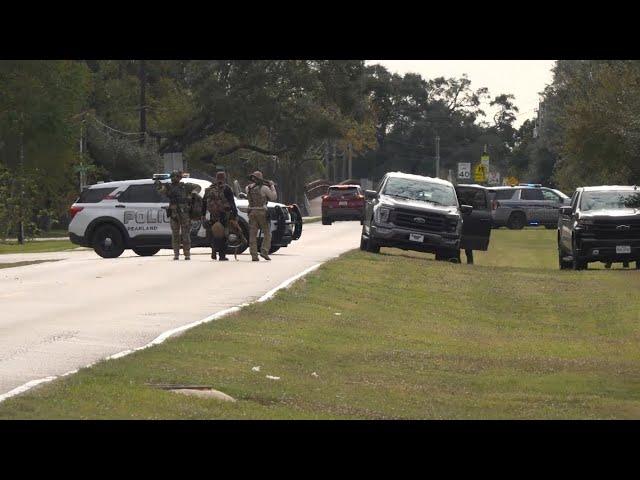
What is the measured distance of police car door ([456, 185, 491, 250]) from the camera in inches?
1512

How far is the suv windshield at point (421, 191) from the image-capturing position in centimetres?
3794

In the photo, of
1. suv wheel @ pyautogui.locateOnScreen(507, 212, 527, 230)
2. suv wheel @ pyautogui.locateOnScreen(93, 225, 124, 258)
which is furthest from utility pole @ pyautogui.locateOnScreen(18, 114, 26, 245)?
suv wheel @ pyautogui.locateOnScreen(507, 212, 527, 230)

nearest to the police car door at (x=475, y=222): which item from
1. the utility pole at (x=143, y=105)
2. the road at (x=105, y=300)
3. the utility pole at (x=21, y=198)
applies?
the road at (x=105, y=300)

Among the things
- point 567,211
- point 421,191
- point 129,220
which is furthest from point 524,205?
point 129,220

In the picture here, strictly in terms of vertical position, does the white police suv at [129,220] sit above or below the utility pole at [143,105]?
below

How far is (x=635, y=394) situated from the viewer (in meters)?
16.0

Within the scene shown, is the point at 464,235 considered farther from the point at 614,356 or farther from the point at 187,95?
the point at 187,95

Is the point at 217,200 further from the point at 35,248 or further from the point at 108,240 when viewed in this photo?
the point at 35,248

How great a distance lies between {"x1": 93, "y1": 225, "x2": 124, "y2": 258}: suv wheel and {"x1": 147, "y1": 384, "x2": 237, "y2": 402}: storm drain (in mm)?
22772

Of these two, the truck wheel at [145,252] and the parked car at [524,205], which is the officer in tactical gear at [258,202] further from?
the parked car at [524,205]

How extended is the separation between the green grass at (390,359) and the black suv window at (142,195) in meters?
6.41

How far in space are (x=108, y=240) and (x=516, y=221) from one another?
31.3m
